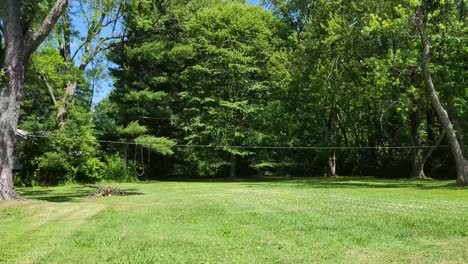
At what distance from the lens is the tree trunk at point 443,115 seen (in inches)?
761

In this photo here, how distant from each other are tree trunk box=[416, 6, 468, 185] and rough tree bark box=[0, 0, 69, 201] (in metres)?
14.3

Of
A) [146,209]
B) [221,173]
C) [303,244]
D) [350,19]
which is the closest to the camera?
[303,244]

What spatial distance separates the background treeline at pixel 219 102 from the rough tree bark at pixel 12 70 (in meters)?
11.4

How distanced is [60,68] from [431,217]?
24.5 metres

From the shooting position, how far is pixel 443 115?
19922 mm

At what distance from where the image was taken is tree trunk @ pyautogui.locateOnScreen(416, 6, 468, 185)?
19.3 m

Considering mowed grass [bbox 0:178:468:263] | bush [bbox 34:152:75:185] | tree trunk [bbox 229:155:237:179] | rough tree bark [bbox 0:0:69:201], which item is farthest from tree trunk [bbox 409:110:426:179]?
rough tree bark [bbox 0:0:69:201]

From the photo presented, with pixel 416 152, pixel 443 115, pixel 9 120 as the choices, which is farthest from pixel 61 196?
pixel 416 152

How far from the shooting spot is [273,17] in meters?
37.3

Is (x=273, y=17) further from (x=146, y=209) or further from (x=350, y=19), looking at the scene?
(x=146, y=209)

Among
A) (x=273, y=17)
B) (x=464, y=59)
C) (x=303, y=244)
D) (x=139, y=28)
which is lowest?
(x=303, y=244)

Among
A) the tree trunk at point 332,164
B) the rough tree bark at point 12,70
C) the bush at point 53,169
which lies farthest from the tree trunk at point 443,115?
the bush at point 53,169

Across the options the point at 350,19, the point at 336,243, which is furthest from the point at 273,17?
the point at 336,243

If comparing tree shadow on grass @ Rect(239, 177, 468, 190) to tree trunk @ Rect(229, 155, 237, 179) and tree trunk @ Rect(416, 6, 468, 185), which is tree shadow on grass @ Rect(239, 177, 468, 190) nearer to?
tree trunk @ Rect(416, 6, 468, 185)
